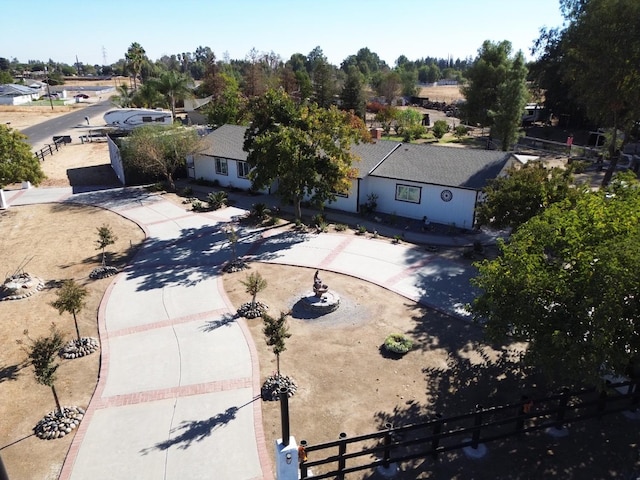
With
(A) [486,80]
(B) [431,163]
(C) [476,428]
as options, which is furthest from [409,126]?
(C) [476,428]

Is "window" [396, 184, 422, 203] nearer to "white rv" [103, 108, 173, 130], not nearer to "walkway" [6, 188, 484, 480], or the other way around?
"walkway" [6, 188, 484, 480]

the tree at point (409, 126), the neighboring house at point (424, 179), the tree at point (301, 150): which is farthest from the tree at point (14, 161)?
the tree at point (409, 126)

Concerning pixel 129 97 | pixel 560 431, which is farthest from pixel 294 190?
pixel 129 97

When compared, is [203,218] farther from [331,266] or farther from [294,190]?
[331,266]

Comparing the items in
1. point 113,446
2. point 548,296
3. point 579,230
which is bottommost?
point 113,446

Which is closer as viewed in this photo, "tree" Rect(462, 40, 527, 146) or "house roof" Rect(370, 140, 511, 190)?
"house roof" Rect(370, 140, 511, 190)

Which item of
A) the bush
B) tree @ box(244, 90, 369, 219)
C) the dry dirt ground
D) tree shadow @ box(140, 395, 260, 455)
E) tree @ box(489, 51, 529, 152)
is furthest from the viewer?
tree @ box(489, 51, 529, 152)

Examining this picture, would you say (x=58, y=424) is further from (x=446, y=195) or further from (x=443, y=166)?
(x=443, y=166)

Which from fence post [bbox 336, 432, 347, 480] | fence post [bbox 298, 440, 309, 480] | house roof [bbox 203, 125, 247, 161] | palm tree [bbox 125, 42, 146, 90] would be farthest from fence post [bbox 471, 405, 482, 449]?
palm tree [bbox 125, 42, 146, 90]
